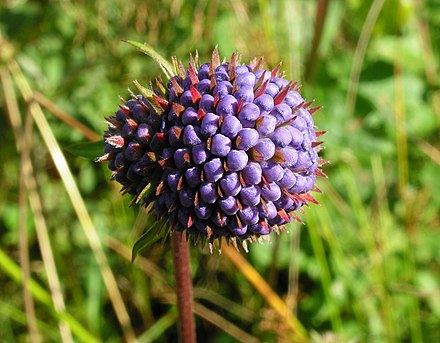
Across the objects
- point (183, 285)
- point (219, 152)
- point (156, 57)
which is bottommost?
point (183, 285)

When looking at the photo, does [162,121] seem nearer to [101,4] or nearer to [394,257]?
[394,257]

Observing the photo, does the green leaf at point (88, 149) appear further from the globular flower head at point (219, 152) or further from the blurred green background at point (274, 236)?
the blurred green background at point (274, 236)

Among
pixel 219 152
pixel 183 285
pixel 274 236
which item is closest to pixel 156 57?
pixel 219 152

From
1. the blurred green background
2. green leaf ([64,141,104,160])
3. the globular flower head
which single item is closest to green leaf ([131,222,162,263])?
the globular flower head

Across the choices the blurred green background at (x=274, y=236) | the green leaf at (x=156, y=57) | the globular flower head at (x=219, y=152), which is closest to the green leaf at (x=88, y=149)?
the globular flower head at (x=219, y=152)

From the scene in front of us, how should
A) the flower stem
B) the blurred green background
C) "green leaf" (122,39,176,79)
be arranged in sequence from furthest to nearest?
the blurred green background → the flower stem → "green leaf" (122,39,176,79)

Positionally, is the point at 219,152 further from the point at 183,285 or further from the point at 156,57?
the point at 183,285

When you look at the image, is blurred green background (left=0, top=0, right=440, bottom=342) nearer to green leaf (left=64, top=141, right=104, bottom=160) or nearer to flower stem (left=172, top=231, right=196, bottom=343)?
green leaf (left=64, top=141, right=104, bottom=160)
